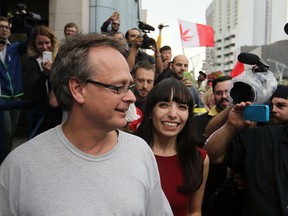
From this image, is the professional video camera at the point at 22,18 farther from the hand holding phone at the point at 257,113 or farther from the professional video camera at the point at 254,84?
the hand holding phone at the point at 257,113

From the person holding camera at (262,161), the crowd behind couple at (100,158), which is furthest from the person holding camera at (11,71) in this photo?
the person holding camera at (262,161)

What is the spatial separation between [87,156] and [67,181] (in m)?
0.13

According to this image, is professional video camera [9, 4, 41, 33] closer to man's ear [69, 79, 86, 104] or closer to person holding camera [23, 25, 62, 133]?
person holding camera [23, 25, 62, 133]

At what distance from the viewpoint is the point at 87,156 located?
4.91 ft

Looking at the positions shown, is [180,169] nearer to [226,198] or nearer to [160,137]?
[160,137]

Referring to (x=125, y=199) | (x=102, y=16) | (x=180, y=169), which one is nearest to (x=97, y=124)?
(x=125, y=199)

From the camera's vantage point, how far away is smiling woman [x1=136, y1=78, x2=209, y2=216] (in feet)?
7.93

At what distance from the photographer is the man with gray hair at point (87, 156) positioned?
4.62ft

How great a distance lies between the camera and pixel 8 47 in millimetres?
4117

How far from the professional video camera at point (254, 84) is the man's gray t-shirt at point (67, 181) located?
0.99m

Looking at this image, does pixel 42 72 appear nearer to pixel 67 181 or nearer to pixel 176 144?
pixel 176 144

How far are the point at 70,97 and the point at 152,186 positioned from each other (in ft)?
1.62

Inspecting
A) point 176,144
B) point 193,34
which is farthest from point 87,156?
point 193,34

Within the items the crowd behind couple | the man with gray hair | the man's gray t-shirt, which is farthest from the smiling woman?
the man's gray t-shirt
